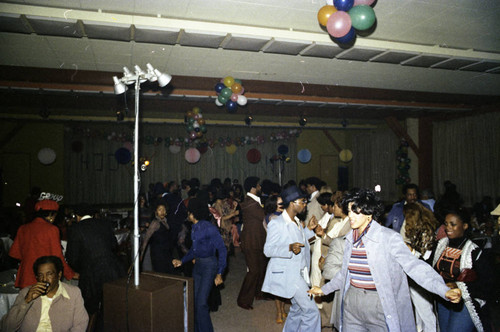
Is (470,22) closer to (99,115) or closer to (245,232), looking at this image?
(245,232)

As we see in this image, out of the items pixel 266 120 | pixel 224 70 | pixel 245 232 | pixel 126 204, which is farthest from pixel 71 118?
pixel 245 232

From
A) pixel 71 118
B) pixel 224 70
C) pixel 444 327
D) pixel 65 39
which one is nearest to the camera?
pixel 444 327

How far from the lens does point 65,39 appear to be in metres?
4.86

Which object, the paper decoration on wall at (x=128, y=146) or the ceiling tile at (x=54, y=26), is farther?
the paper decoration on wall at (x=128, y=146)

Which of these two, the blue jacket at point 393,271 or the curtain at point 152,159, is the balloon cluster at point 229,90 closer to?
the blue jacket at point 393,271

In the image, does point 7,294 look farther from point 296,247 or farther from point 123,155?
point 123,155

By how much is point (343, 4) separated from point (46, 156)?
491 inches

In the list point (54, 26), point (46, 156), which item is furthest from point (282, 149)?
point (54, 26)

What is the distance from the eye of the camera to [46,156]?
12.6 meters

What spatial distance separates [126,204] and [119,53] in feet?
29.6

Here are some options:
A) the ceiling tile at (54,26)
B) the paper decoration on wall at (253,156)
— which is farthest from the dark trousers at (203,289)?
the paper decoration on wall at (253,156)

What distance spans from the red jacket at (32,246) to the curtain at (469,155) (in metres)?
10.8

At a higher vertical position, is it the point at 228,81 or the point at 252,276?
the point at 228,81

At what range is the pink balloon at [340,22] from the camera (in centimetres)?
348
